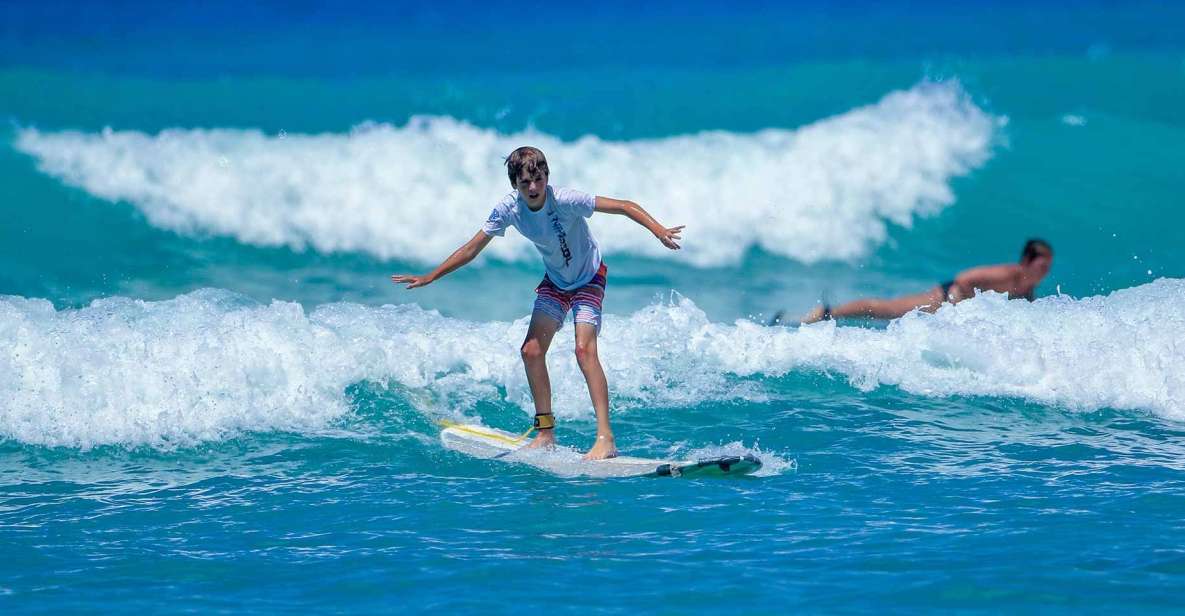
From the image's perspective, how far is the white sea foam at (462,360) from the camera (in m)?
7.46

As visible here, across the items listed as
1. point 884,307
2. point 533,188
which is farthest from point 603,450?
point 884,307

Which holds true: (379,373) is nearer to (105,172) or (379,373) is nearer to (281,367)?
(281,367)

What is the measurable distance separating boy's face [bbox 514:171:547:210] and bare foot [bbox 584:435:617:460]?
4.02 feet

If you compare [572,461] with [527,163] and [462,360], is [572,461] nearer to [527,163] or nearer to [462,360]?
[527,163]

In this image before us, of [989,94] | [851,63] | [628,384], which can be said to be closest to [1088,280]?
[989,94]

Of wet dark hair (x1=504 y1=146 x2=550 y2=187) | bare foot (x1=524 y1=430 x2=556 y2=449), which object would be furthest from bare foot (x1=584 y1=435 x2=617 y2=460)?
wet dark hair (x1=504 y1=146 x2=550 y2=187)

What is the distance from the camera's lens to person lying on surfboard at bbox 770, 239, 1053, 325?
9.90m

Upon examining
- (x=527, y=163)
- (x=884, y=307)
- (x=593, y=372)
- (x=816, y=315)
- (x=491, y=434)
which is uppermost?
(x=527, y=163)

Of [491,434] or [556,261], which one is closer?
[556,261]

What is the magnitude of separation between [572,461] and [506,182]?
28.1 feet

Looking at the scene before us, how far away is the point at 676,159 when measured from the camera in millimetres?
14609

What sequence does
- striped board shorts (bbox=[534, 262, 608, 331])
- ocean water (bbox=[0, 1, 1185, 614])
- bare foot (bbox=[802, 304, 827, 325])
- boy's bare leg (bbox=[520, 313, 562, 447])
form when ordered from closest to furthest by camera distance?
ocean water (bbox=[0, 1, 1185, 614]) < striped board shorts (bbox=[534, 262, 608, 331]) < boy's bare leg (bbox=[520, 313, 562, 447]) < bare foot (bbox=[802, 304, 827, 325])

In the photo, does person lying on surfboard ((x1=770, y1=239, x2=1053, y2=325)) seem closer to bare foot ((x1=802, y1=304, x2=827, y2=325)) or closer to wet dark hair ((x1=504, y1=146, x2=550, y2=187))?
bare foot ((x1=802, y1=304, x2=827, y2=325))

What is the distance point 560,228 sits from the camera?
20.8 feet
